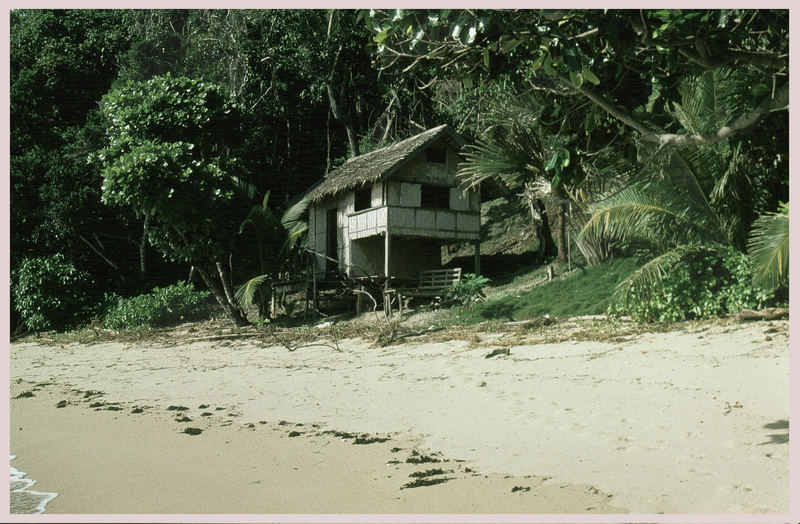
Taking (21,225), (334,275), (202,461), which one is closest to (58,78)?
(21,225)

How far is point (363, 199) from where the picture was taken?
21844 millimetres

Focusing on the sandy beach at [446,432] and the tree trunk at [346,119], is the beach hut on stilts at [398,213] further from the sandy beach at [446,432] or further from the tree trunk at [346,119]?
the sandy beach at [446,432]

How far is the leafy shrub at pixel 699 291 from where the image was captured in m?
9.44

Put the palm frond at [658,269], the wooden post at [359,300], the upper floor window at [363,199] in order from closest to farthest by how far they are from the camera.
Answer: the palm frond at [658,269] → the wooden post at [359,300] → the upper floor window at [363,199]

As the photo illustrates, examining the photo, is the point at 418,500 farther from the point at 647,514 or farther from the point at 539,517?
the point at 647,514

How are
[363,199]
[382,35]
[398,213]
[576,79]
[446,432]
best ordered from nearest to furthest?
[576,79]
[382,35]
[446,432]
[398,213]
[363,199]

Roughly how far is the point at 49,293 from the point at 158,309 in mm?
3055

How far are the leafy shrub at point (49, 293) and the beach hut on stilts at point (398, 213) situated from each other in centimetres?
618

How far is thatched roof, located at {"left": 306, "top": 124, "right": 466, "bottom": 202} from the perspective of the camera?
19.3m

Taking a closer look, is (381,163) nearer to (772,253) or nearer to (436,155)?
(436,155)

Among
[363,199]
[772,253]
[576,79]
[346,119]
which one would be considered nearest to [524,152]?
[576,79]

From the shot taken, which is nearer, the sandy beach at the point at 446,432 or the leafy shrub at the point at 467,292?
the sandy beach at the point at 446,432

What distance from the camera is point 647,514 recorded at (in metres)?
4.02

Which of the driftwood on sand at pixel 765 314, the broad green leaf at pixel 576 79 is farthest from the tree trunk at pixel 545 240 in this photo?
the broad green leaf at pixel 576 79
